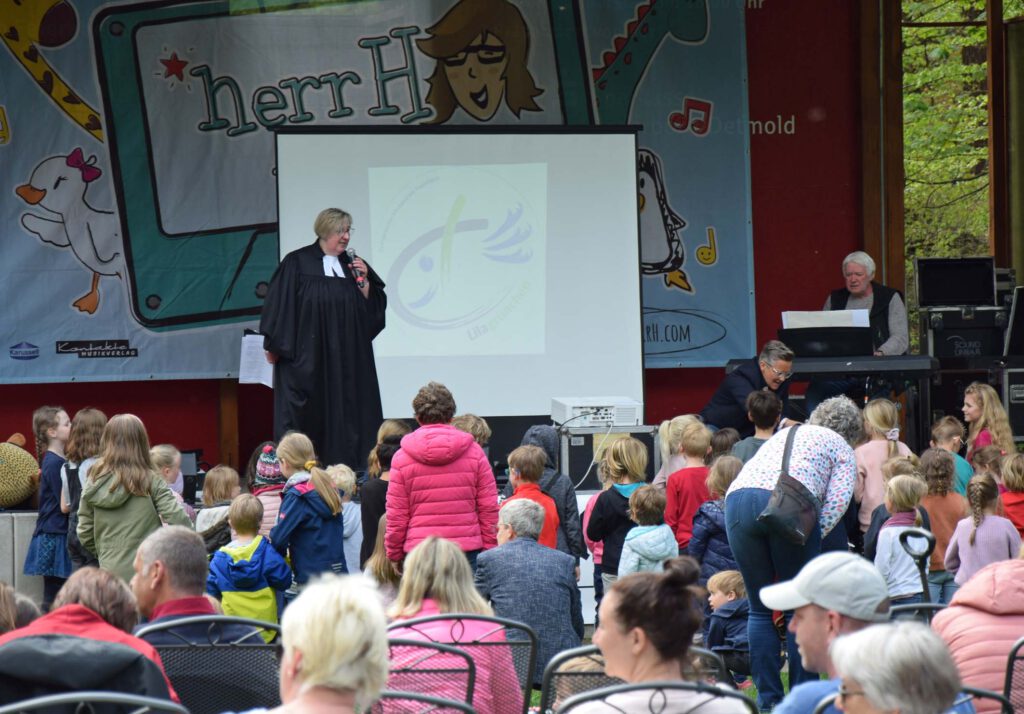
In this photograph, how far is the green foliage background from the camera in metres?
18.3

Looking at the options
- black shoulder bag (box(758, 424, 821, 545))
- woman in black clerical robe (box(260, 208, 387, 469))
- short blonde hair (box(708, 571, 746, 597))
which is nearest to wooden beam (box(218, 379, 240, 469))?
woman in black clerical robe (box(260, 208, 387, 469))

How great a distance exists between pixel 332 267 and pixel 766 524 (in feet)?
13.7

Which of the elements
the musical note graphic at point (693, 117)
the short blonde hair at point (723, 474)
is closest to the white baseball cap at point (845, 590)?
the short blonde hair at point (723, 474)

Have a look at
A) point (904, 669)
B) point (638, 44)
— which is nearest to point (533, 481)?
point (904, 669)

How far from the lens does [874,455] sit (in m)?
6.47

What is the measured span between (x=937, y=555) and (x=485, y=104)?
5.62 meters

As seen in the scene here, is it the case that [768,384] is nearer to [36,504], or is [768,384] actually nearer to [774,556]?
[774,556]

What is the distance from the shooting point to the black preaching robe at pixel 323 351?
8258mm

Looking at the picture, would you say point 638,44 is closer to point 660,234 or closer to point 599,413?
point 660,234

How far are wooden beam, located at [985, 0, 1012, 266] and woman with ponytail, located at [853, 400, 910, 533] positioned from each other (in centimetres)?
600

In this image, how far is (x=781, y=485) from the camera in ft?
15.5

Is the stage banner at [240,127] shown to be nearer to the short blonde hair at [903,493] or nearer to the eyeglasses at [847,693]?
the short blonde hair at [903,493]

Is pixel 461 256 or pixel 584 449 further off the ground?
pixel 461 256

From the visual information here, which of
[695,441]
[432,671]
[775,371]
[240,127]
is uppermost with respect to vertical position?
[240,127]
